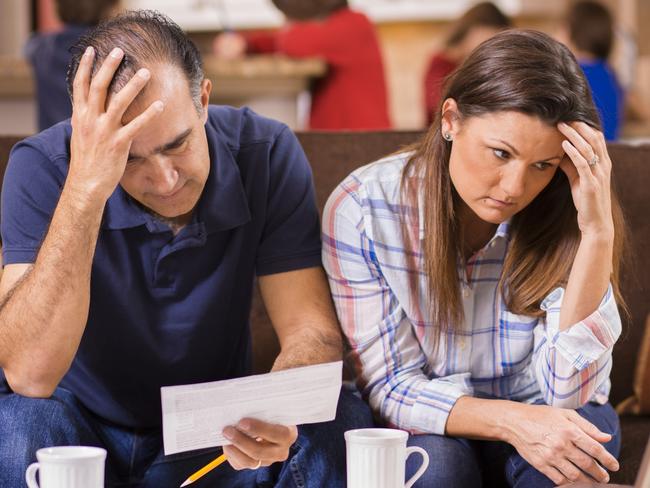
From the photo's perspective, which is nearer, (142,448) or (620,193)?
(142,448)

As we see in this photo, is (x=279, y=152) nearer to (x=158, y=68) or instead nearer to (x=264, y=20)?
(x=158, y=68)

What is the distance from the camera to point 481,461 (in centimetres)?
172

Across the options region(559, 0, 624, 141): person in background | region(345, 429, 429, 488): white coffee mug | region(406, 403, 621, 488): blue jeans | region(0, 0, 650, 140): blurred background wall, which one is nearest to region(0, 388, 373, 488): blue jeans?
region(406, 403, 621, 488): blue jeans

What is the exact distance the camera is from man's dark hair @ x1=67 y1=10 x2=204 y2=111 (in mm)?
1510

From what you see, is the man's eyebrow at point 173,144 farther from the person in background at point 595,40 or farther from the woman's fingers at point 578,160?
the person in background at point 595,40

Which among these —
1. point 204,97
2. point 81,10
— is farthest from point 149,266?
point 81,10

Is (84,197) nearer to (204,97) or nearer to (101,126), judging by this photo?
(101,126)

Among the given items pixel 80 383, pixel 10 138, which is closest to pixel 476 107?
pixel 80 383

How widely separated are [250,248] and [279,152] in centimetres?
17

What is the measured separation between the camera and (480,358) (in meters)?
1.73

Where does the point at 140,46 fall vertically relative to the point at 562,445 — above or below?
above

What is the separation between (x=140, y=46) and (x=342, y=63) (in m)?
2.05

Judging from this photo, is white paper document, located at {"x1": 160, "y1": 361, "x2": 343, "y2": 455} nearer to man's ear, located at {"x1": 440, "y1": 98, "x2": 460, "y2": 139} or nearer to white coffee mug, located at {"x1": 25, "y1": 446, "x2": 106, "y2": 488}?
white coffee mug, located at {"x1": 25, "y1": 446, "x2": 106, "y2": 488}

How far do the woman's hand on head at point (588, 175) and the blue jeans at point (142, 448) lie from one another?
445mm
